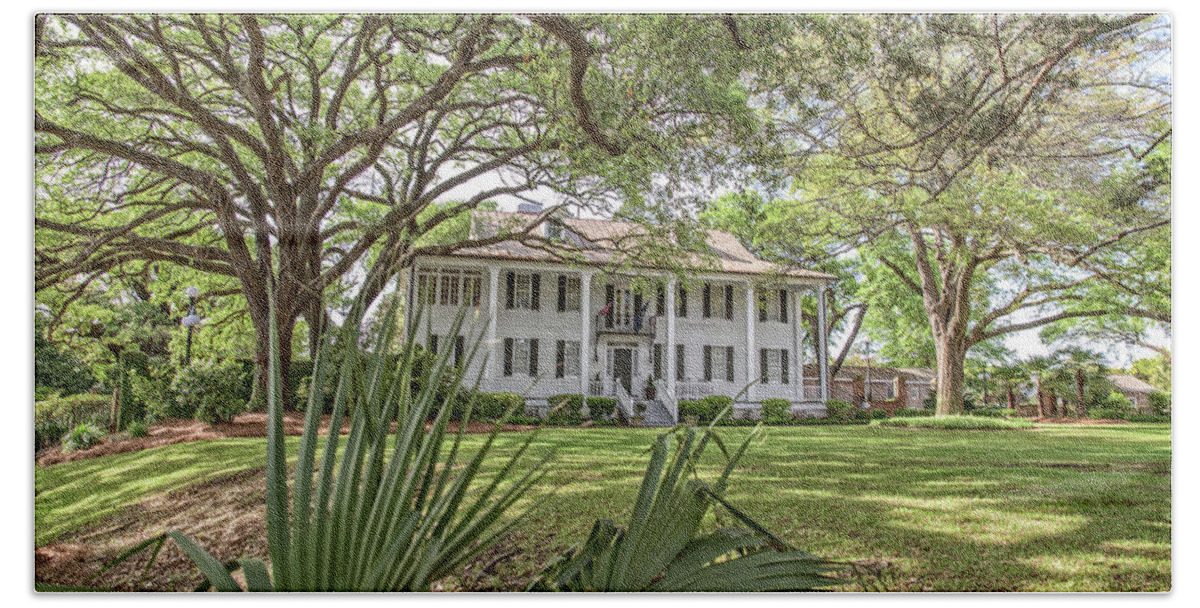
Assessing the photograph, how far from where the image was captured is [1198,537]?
2.77m

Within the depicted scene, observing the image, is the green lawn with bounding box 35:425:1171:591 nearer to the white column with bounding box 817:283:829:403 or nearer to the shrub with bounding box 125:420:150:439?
the shrub with bounding box 125:420:150:439

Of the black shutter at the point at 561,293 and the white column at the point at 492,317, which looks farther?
the black shutter at the point at 561,293

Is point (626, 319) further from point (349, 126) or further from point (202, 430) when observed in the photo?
point (202, 430)

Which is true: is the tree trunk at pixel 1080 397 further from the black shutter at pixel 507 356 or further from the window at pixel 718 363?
the black shutter at pixel 507 356

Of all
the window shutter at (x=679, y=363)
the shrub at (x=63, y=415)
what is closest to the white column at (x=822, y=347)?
the window shutter at (x=679, y=363)

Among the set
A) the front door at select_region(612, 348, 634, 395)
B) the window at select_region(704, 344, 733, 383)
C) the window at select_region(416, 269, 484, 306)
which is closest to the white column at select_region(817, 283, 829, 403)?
the window at select_region(704, 344, 733, 383)

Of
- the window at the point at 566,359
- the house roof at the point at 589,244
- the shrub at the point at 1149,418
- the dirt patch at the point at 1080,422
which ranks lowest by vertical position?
the dirt patch at the point at 1080,422

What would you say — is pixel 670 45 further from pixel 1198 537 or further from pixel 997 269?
pixel 1198 537

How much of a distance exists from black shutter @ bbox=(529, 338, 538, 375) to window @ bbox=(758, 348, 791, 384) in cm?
92

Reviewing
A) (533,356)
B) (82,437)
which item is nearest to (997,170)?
(533,356)

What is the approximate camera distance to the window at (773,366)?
3.03 m

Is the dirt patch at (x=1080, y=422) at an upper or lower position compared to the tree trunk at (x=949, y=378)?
lower

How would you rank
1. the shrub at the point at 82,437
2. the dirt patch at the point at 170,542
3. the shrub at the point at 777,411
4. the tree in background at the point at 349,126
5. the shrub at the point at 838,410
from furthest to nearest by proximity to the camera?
the shrub at the point at 838,410 < the shrub at the point at 777,411 < the tree in background at the point at 349,126 < the shrub at the point at 82,437 < the dirt patch at the point at 170,542

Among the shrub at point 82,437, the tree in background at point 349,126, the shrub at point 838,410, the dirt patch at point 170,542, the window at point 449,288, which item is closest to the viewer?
the dirt patch at point 170,542
